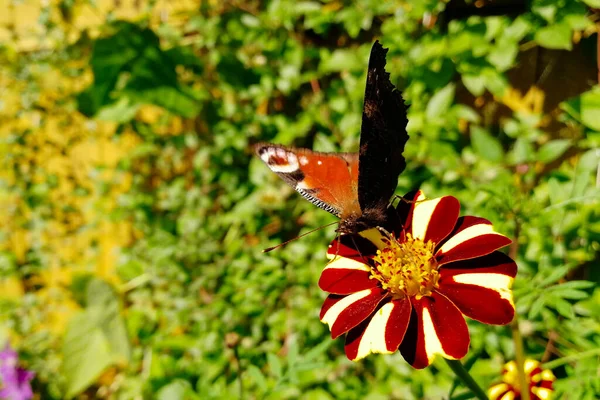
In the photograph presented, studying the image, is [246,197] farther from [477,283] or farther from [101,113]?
[477,283]

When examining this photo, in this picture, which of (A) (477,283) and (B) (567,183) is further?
(B) (567,183)

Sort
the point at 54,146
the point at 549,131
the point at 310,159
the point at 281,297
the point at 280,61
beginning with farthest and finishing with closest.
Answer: the point at 54,146, the point at 280,61, the point at 281,297, the point at 549,131, the point at 310,159

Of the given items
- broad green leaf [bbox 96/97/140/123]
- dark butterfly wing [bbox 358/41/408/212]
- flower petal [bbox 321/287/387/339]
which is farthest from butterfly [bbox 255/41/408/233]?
broad green leaf [bbox 96/97/140/123]

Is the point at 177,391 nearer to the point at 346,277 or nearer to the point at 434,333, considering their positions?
the point at 346,277

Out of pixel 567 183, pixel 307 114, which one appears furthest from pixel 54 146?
A: pixel 567 183

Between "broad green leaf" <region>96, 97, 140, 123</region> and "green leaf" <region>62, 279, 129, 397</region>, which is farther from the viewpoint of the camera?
"green leaf" <region>62, 279, 129, 397</region>

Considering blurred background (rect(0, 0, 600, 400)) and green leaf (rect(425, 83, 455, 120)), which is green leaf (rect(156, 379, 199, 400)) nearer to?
blurred background (rect(0, 0, 600, 400))
